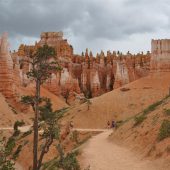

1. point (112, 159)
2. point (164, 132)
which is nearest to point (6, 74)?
point (112, 159)

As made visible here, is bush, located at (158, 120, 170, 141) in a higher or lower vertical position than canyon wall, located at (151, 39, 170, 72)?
lower

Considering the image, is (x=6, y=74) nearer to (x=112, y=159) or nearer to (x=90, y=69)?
(x=90, y=69)

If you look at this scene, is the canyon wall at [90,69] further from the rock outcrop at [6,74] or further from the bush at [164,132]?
the bush at [164,132]

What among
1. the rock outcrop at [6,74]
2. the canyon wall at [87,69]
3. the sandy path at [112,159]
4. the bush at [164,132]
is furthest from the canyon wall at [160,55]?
the bush at [164,132]

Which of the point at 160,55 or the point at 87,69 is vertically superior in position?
the point at 160,55

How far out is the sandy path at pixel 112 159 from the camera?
2020cm

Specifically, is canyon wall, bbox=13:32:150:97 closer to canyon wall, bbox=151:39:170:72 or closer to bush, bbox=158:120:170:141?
canyon wall, bbox=151:39:170:72

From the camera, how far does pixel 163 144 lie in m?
21.3

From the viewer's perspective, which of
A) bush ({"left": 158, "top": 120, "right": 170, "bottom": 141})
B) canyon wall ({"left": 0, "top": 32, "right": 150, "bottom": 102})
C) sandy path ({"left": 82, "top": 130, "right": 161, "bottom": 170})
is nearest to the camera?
sandy path ({"left": 82, "top": 130, "right": 161, "bottom": 170})

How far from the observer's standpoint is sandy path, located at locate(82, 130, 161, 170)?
20.2 meters

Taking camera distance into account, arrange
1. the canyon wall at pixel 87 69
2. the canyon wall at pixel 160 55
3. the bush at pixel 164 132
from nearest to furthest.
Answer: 1. the bush at pixel 164 132
2. the canyon wall at pixel 160 55
3. the canyon wall at pixel 87 69

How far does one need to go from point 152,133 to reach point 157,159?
470 centimetres

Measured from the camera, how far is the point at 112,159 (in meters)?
22.7

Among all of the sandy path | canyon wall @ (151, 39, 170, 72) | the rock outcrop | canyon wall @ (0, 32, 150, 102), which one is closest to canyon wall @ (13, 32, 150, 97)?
canyon wall @ (0, 32, 150, 102)
